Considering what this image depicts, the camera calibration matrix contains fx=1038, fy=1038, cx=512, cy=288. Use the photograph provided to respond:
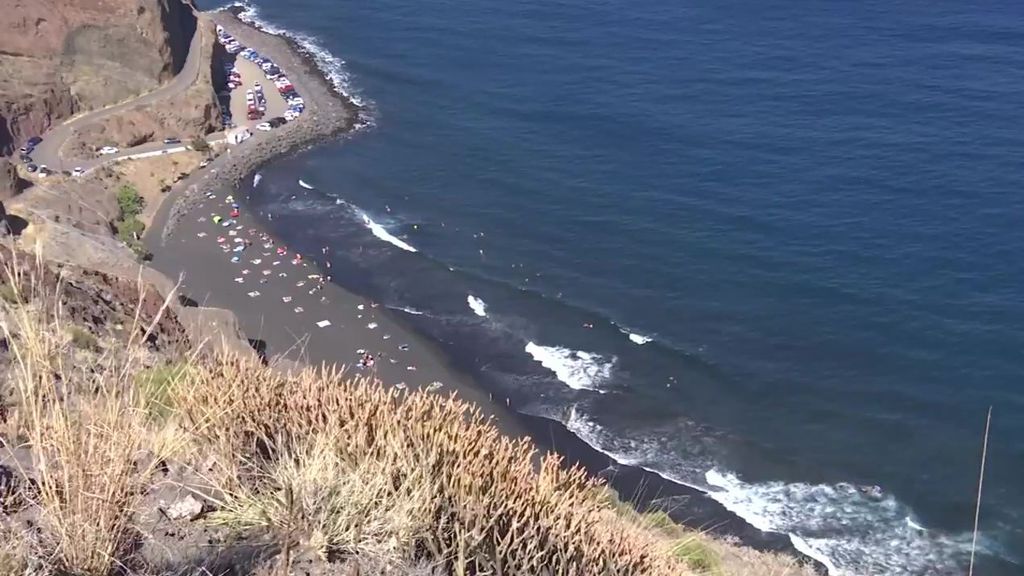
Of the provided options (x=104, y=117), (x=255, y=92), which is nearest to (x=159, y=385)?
(x=104, y=117)

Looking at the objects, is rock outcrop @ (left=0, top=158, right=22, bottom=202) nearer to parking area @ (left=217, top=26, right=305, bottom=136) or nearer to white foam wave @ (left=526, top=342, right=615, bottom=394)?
parking area @ (left=217, top=26, right=305, bottom=136)

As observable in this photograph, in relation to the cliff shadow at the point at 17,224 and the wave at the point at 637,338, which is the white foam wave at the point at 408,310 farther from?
the cliff shadow at the point at 17,224

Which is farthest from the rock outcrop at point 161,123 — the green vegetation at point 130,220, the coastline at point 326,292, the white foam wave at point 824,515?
the white foam wave at point 824,515

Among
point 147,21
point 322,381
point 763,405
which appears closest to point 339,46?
point 147,21

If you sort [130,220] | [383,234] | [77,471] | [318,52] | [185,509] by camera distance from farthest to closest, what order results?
[318,52] → [383,234] → [130,220] → [185,509] → [77,471]

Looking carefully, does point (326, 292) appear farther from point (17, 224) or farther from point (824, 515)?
point (824, 515)

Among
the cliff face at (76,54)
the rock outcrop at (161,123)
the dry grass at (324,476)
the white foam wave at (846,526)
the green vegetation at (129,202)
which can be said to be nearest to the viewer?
the dry grass at (324,476)
